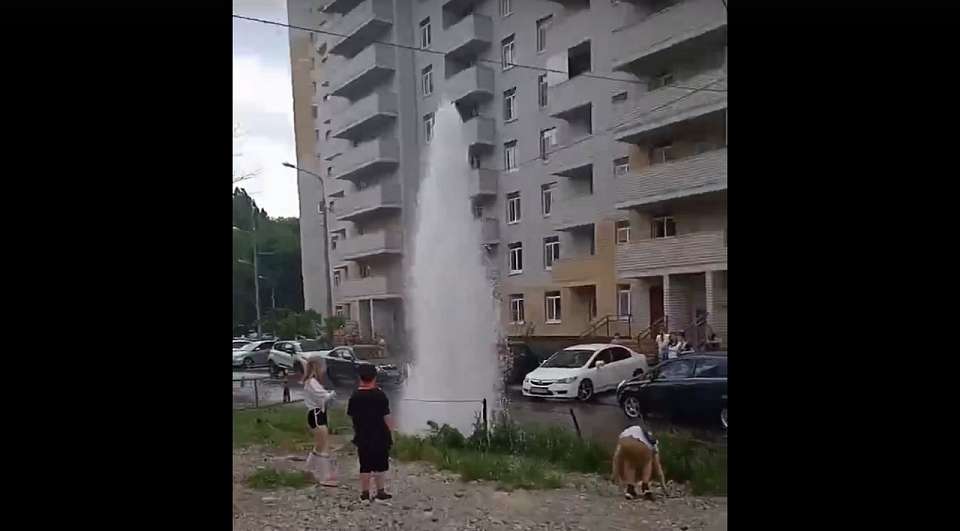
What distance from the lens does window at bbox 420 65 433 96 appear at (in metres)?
3.12

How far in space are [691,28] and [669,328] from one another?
4.25 ft

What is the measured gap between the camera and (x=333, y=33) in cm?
312

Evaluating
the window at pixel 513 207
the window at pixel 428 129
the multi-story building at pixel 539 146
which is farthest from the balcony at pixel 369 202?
the window at pixel 513 207

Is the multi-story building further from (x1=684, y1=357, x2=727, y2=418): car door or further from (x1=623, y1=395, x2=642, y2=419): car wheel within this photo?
(x1=623, y1=395, x2=642, y2=419): car wheel

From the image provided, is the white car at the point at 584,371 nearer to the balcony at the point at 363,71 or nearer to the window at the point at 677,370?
the window at the point at 677,370

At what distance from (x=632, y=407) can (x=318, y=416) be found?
1358 millimetres

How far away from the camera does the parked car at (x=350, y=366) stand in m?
3.02

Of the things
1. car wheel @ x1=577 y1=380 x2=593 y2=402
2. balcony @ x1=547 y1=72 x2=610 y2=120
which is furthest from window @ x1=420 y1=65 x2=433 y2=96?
car wheel @ x1=577 y1=380 x2=593 y2=402

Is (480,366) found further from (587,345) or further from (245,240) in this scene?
(245,240)

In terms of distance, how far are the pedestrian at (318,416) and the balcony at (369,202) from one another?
26.3 inches

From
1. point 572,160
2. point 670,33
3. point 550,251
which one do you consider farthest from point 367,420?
point 670,33

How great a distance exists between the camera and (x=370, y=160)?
3.13 metres

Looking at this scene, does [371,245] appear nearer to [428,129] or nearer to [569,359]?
[428,129]
